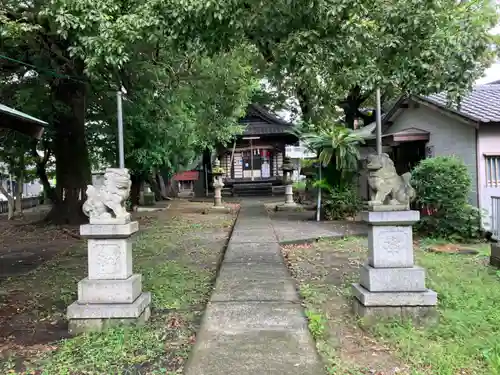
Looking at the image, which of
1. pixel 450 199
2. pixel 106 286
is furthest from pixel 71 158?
pixel 450 199

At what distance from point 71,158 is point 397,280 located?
1172 centimetres

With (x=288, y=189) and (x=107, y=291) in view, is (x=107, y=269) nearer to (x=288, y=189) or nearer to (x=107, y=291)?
(x=107, y=291)

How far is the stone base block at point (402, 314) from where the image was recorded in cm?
456

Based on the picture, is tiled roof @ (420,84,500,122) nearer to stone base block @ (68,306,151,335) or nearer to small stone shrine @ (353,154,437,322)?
small stone shrine @ (353,154,437,322)

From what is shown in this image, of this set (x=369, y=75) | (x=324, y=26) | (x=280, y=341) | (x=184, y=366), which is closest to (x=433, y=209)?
(x=369, y=75)

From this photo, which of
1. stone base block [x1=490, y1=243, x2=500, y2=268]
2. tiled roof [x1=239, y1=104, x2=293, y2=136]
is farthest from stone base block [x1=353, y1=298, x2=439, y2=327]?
tiled roof [x1=239, y1=104, x2=293, y2=136]

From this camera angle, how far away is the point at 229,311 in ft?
15.8

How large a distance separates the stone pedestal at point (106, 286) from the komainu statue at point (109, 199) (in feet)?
0.24

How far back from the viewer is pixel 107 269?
4.62 meters

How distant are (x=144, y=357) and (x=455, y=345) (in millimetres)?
2868

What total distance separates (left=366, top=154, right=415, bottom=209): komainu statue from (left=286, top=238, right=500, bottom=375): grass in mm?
1327

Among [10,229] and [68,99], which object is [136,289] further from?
[10,229]

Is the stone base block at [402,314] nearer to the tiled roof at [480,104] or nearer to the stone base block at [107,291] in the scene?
the stone base block at [107,291]

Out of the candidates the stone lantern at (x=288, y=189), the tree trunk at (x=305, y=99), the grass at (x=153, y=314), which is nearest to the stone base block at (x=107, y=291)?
the grass at (x=153, y=314)
